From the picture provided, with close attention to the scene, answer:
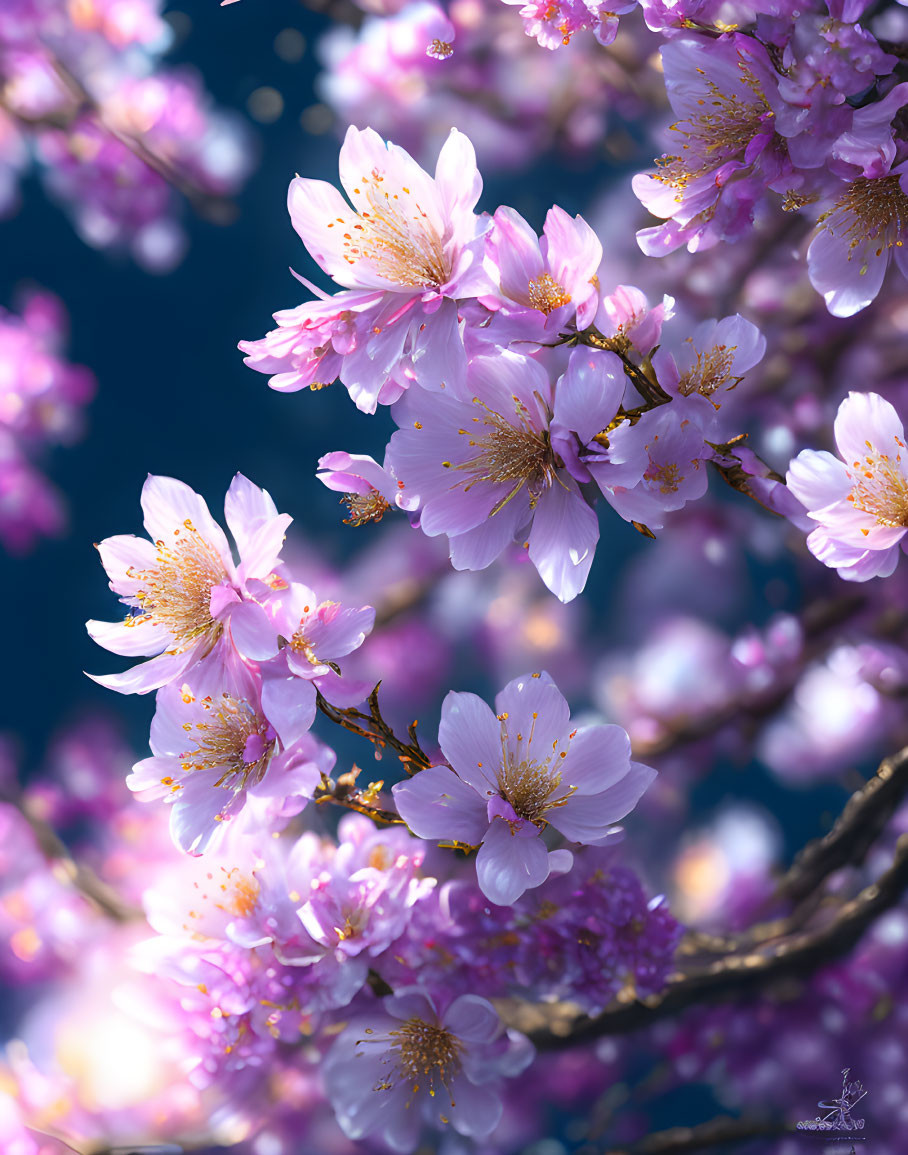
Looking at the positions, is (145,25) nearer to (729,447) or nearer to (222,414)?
(222,414)

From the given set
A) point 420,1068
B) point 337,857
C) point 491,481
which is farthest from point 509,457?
point 420,1068

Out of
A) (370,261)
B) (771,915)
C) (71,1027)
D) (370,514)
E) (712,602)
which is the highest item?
(370,261)

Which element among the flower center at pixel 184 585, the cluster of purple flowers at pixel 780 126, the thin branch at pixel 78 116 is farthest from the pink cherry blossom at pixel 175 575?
the thin branch at pixel 78 116

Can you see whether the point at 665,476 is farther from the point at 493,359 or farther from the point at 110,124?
the point at 110,124

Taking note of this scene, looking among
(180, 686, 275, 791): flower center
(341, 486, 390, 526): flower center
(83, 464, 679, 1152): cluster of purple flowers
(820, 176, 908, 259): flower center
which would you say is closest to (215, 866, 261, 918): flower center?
(83, 464, 679, 1152): cluster of purple flowers

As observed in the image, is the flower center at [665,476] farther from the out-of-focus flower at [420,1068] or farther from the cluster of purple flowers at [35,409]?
the cluster of purple flowers at [35,409]

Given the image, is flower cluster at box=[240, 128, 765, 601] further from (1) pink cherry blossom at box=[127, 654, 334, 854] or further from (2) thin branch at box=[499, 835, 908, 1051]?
(2) thin branch at box=[499, 835, 908, 1051]

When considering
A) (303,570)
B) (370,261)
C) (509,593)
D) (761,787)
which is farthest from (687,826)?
(370,261)
